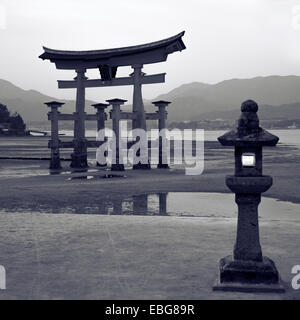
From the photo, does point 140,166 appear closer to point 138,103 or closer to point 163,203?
point 138,103

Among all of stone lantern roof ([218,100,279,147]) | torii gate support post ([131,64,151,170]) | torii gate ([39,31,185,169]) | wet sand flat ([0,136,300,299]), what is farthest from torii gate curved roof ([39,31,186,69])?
stone lantern roof ([218,100,279,147])

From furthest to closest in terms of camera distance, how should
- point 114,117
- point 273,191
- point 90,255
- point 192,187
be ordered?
point 114,117 → point 192,187 → point 273,191 → point 90,255

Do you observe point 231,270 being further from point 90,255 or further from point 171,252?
point 90,255

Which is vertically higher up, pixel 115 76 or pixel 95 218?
pixel 115 76

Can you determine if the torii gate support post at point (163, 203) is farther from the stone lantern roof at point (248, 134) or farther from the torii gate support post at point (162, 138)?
the torii gate support post at point (162, 138)

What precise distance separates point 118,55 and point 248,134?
1517 cm

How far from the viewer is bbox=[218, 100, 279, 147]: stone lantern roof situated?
4.37m

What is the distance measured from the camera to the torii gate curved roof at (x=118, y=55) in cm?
1792

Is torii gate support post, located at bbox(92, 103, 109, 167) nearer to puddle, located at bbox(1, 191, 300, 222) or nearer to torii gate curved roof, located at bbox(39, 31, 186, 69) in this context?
torii gate curved roof, located at bbox(39, 31, 186, 69)

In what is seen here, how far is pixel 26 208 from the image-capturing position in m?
9.50

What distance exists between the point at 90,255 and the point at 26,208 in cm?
436

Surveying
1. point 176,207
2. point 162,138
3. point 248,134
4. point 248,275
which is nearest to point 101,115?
point 162,138
